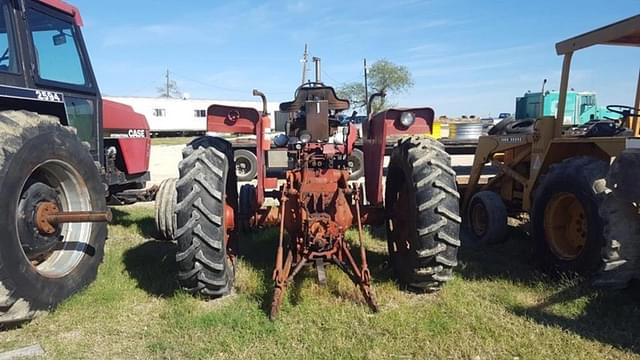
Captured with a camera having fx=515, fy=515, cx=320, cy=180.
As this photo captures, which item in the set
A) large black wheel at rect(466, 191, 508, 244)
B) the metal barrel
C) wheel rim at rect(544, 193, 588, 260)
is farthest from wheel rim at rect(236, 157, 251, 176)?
wheel rim at rect(544, 193, 588, 260)

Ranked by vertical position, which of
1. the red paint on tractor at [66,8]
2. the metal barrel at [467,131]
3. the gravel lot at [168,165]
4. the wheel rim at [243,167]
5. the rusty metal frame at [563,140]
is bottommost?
the gravel lot at [168,165]

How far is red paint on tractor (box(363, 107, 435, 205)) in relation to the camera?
14.8 ft

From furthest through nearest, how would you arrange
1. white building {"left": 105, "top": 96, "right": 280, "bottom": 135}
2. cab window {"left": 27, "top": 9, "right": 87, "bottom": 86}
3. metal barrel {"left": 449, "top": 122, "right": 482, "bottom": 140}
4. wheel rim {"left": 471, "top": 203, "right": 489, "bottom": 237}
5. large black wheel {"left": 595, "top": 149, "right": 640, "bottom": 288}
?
1. white building {"left": 105, "top": 96, "right": 280, "bottom": 135}
2. metal barrel {"left": 449, "top": 122, "right": 482, "bottom": 140}
3. wheel rim {"left": 471, "top": 203, "right": 489, "bottom": 237}
4. cab window {"left": 27, "top": 9, "right": 87, "bottom": 86}
5. large black wheel {"left": 595, "top": 149, "right": 640, "bottom": 288}

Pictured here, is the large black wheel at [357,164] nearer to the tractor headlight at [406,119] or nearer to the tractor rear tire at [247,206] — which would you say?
the tractor rear tire at [247,206]

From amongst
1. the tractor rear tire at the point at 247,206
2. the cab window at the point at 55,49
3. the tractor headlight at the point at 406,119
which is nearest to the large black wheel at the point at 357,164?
the tractor rear tire at the point at 247,206

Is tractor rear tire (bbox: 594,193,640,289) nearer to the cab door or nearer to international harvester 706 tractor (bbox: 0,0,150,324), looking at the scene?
international harvester 706 tractor (bbox: 0,0,150,324)

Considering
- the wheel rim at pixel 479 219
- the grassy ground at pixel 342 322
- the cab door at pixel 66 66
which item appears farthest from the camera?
the wheel rim at pixel 479 219

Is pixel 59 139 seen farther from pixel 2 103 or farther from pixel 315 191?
pixel 315 191

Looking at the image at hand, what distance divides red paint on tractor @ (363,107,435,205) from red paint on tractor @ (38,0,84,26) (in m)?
3.48

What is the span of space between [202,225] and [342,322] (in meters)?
1.26

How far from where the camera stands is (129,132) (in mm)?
6824

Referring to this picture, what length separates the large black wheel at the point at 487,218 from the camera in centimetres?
593

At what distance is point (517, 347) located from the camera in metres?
3.36

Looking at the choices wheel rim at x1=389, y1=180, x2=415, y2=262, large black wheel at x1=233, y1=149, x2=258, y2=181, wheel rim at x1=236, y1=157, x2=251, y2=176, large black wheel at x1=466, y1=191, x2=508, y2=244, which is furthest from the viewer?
wheel rim at x1=236, y1=157, x2=251, y2=176
